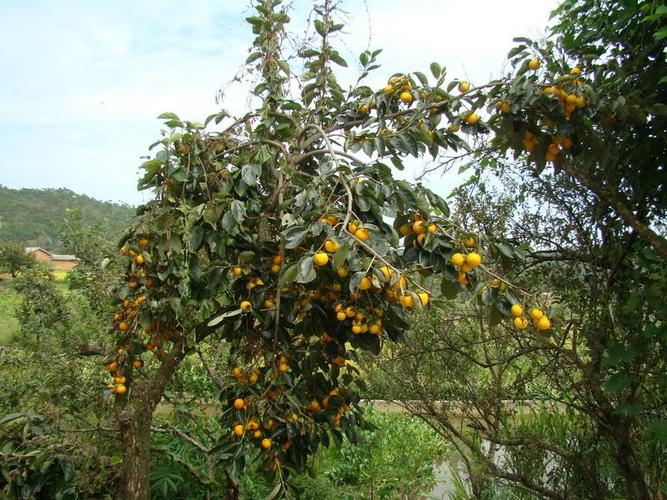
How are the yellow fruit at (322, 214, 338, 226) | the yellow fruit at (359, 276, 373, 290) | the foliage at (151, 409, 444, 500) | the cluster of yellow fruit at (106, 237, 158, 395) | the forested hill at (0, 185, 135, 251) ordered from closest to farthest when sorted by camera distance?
the yellow fruit at (359, 276, 373, 290), the yellow fruit at (322, 214, 338, 226), the cluster of yellow fruit at (106, 237, 158, 395), the foliage at (151, 409, 444, 500), the forested hill at (0, 185, 135, 251)

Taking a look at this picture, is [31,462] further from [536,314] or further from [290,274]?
[536,314]

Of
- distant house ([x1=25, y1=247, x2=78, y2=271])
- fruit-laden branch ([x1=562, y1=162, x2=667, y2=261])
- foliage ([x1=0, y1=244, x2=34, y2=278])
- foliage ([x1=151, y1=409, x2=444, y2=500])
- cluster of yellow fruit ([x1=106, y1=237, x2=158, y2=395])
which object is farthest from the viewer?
foliage ([x1=0, y1=244, x2=34, y2=278])

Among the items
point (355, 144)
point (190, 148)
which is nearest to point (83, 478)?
point (190, 148)

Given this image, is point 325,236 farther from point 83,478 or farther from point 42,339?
point 42,339

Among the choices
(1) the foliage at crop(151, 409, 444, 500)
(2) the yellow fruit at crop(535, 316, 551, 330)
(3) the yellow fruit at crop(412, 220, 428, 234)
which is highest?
(3) the yellow fruit at crop(412, 220, 428, 234)

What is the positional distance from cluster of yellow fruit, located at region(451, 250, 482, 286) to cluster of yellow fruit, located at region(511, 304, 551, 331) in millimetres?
133

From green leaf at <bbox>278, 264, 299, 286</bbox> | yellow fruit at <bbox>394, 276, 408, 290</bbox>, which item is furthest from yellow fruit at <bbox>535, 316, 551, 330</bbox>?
green leaf at <bbox>278, 264, 299, 286</bbox>

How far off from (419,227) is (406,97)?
46 centimetres

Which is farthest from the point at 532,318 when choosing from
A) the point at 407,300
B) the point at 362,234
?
the point at 362,234

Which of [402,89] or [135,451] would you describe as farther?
[135,451]

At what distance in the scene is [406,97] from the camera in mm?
1566

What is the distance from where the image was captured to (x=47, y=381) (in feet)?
8.38

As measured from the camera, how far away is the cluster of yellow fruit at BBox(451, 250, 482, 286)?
3.97 ft

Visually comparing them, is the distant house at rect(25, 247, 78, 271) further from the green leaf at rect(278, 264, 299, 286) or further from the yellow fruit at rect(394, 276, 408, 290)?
the yellow fruit at rect(394, 276, 408, 290)
